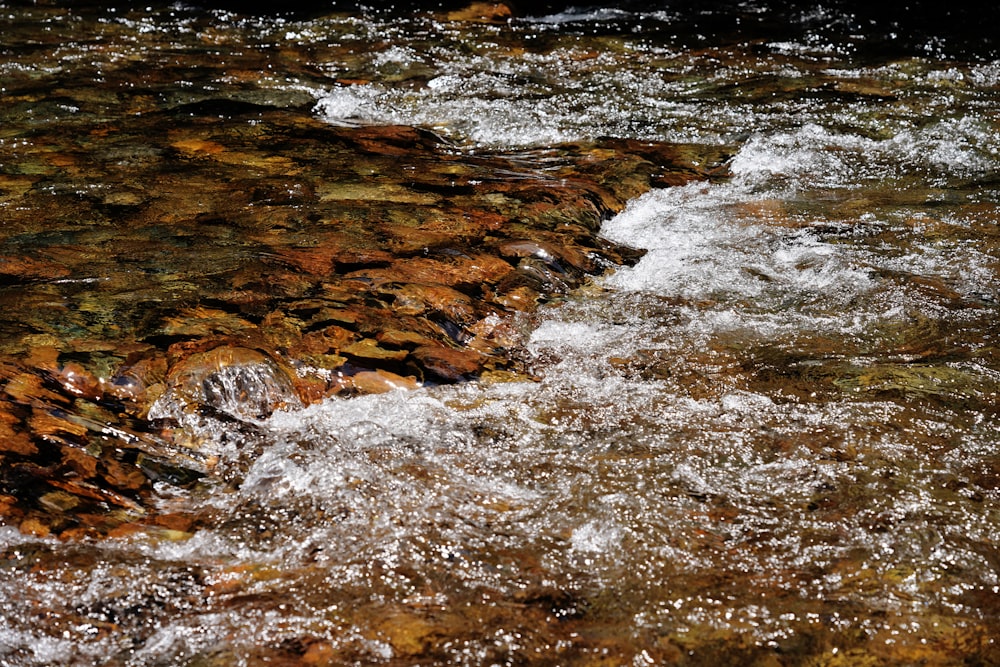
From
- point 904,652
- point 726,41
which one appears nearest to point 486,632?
point 904,652

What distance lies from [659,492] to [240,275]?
2303mm

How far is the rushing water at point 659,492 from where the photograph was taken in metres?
2.41

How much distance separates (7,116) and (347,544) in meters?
5.50

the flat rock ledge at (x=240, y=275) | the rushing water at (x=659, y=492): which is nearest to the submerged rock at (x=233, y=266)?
the flat rock ledge at (x=240, y=275)

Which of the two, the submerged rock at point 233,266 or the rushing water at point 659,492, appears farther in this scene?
the submerged rock at point 233,266

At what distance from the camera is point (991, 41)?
9648 mm

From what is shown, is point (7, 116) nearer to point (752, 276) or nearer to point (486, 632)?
point (752, 276)

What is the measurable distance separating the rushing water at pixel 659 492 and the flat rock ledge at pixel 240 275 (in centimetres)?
17

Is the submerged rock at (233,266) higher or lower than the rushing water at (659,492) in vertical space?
higher

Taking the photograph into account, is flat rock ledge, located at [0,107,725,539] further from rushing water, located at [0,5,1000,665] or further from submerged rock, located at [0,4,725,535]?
rushing water, located at [0,5,1000,665]

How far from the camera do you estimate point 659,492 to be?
3000 millimetres

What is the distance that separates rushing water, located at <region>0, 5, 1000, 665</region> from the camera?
7.92ft

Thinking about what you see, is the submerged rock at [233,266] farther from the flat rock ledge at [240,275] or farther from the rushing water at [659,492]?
the rushing water at [659,492]

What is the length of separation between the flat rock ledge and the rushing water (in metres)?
0.17
